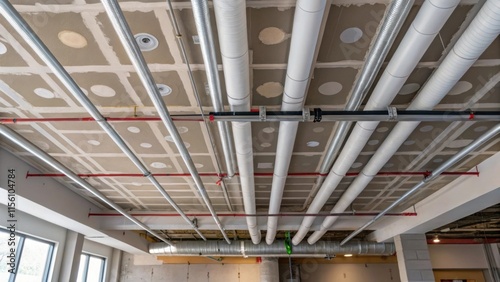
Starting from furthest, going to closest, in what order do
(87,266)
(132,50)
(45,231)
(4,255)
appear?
1. (87,266)
2. (45,231)
3. (4,255)
4. (132,50)

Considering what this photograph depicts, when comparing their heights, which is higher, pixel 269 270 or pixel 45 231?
pixel 45 231

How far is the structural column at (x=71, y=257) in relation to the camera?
603 cm

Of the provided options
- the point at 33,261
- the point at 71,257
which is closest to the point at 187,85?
the point at 33,261

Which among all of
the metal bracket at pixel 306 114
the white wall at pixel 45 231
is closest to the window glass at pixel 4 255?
the white wall at pixel 45 231

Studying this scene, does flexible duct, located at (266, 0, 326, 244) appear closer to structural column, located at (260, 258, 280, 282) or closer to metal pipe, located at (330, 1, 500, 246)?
metal pipe, located at (330, 1, 500, 246)

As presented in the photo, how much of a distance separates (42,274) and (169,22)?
581 cm

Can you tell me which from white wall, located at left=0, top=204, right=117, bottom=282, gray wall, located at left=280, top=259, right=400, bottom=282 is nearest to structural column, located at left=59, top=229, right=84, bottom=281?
white wall, located at left=0, top=204, right=117, bottom=282

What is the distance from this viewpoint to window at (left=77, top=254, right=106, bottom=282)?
7.59 m

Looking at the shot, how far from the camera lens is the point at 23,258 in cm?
541

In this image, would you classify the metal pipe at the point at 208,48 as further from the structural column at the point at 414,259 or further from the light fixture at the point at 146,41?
the structural column at the point at 414,259

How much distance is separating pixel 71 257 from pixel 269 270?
5229mm

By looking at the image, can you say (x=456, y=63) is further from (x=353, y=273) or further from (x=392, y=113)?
(x=353, y=273)

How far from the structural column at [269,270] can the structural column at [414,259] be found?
383 cm

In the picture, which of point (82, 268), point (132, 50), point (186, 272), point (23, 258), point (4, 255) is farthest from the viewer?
point (186, 272)
